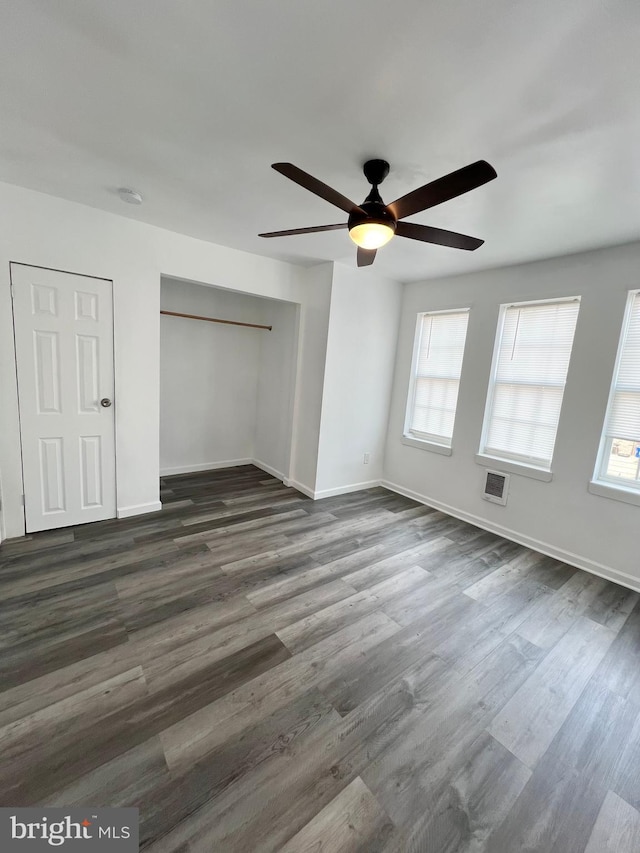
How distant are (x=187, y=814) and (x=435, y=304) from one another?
172 inches

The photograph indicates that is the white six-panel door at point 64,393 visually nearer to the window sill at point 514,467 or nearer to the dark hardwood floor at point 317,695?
the dark hardwood floor at point 317,695

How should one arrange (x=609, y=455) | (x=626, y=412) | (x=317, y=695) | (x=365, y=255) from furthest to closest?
(x=609, y=455)
(x=626, y=412)
(x=365, y=255)
(x=317, y=695)

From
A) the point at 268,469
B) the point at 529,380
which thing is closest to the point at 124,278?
the point at 268,469

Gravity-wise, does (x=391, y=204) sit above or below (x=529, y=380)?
above

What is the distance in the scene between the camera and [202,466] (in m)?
4.88

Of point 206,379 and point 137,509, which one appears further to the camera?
point 206,379

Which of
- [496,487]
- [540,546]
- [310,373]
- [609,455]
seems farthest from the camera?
[310,373]

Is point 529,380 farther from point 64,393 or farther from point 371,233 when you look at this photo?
point 64,393

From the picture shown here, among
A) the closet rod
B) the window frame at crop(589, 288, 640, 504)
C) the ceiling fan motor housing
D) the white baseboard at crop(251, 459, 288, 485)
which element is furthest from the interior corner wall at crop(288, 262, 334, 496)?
the window frame at crop(589, 288, 640, 504)

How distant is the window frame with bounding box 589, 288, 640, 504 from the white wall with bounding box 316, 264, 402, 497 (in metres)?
2.29

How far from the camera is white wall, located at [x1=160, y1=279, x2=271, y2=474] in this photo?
4.40 m

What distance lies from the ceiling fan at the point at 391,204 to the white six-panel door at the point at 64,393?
6.97 ft

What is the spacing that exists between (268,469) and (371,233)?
367 centimetres

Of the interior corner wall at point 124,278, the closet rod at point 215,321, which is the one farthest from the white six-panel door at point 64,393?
the closet rod at point 215,321
